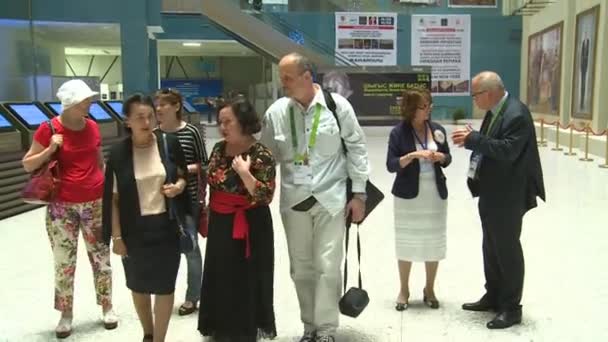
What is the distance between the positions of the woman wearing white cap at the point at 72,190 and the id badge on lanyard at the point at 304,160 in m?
1.35

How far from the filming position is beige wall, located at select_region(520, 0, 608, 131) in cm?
1523

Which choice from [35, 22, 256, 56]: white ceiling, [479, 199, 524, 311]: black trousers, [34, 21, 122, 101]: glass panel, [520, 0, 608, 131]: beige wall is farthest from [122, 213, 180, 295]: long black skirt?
[520, 0, 608, 131]: beige wall

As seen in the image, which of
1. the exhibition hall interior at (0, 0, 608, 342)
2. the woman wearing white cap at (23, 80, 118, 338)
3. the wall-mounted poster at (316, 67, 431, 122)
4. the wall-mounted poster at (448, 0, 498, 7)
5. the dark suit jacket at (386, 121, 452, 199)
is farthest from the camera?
the wall-mounted poster at (448, 0, 498, 7)

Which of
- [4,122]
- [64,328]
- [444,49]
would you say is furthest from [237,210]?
[444,49]

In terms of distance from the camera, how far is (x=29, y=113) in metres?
8.73

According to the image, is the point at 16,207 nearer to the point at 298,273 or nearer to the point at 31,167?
the point at 31,167

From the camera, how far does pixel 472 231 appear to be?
665 cm

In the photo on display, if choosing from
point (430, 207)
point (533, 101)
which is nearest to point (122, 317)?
point (430, 207)

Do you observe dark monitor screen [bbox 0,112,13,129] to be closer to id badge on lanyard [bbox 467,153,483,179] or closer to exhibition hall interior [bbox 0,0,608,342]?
exhibition hall interior [bbox 0,0,608,342]

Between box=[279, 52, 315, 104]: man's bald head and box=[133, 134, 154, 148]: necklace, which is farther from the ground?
box=[279, 52, 315, 104]: man's bald head

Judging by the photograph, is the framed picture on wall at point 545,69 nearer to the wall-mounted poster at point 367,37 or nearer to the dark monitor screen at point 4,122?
the wall-mounted poster at point 367,37

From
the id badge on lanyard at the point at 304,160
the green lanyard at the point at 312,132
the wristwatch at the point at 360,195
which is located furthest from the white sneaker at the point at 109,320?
the wristwatch at the point at 360,195

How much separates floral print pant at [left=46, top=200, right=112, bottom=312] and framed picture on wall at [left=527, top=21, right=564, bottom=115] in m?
18.9

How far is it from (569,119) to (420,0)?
1036 cm
